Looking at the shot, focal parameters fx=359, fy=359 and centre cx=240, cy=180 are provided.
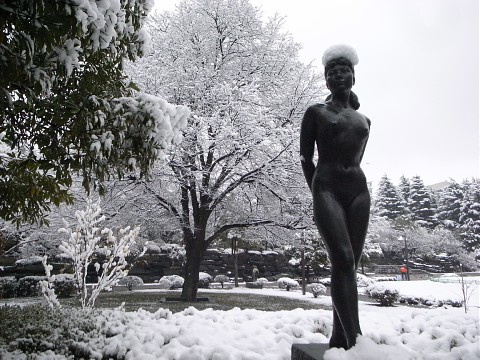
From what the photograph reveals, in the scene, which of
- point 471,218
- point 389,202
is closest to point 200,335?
point 471,218

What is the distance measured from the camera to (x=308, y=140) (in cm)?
332

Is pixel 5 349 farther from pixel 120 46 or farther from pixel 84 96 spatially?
pixel 120 46

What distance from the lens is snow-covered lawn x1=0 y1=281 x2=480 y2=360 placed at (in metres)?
3.84

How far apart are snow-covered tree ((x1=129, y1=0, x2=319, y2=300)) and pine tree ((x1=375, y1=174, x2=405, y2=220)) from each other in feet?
130

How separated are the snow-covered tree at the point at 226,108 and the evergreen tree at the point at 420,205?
41.6m

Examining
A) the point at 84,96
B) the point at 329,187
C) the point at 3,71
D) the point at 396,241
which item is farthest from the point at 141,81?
the point at 396,241

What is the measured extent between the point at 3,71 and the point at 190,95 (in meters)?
8.78

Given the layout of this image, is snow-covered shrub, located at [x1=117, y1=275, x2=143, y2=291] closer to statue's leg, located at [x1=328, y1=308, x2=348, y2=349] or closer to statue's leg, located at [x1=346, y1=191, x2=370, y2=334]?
statue's leg, located at [x1=328, y1=308, x2=348, y2=349]

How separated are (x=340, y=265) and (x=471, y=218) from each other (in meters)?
48.8

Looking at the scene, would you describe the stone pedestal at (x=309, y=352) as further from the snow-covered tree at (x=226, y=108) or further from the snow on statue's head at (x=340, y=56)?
the snow-covered tree at (x=226, y=108)

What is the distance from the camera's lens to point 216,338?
4.39 metres

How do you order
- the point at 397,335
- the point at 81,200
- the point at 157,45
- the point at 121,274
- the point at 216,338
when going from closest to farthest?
the point at 216,338
the point at 397,335
the point at 121,274
the point at 81,200
the point at 157,45

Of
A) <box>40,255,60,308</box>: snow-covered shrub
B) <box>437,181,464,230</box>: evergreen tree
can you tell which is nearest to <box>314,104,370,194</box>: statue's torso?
<box>40,255,60,308</box>: snow-covered shrub

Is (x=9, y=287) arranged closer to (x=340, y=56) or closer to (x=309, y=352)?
(x=309, y=352)
